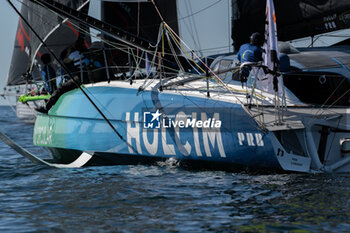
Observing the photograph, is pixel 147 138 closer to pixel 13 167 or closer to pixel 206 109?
pixel 206 109

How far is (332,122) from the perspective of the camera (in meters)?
5.99

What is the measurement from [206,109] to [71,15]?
2379 mm

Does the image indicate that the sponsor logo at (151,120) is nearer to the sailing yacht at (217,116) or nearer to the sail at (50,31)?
the sailing yacht at (217,116)

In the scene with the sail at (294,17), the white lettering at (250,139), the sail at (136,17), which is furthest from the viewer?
the sail at (136,17)

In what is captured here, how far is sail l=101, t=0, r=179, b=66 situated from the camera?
493 inches

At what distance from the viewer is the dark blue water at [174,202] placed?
4352 millimetres

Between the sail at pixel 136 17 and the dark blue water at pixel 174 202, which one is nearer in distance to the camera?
the dark blue water at pixel 174 202

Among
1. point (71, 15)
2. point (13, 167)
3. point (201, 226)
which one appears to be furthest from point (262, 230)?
point (13, 167)

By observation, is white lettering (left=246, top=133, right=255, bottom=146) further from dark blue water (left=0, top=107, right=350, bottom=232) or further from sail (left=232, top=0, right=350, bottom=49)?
sail (left=232, top=0, right=350, bottom=49)

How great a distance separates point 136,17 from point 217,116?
7.58 metres

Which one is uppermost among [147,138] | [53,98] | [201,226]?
[53,98]

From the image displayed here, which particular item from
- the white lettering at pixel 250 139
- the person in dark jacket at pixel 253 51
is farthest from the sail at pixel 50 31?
the white lettering at pixel 250 139

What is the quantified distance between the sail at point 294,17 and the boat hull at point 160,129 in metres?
2.80

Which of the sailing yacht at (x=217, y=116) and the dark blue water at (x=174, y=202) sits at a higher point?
the sailing yacht at (x=217, y=116)
